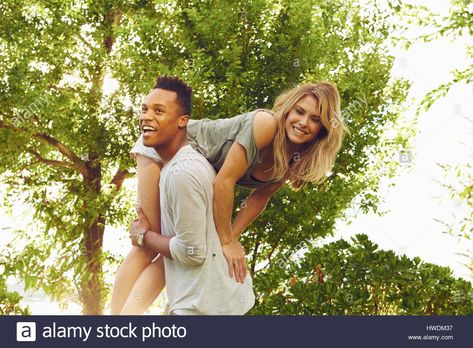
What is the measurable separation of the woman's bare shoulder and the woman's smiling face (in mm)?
69

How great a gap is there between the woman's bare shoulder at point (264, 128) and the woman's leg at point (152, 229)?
482 millimetres

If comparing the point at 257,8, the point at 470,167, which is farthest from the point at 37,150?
the point at 470,167

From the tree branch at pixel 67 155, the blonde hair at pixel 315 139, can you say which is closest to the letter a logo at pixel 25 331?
the blonde hair at pixel 315 139

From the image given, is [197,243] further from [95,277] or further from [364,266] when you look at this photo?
[95,277]

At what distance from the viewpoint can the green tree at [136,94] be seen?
801cm

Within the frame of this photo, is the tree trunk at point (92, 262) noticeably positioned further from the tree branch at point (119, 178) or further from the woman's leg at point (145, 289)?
the woman's leg at point (145, 289)


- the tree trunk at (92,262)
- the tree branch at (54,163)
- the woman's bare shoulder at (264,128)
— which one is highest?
the tree branch at (54,163)

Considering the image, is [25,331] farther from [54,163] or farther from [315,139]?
[54,163]

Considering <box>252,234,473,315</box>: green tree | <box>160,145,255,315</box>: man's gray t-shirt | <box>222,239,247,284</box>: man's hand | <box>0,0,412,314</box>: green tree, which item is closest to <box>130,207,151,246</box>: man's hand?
<box>160,145,255,315</box>: man's gray t-shirt

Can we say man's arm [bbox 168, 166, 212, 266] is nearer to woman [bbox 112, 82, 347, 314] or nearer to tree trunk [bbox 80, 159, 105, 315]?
woman [bbox 112, 82, 347, 314]

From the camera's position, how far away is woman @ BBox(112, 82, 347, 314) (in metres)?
3.11

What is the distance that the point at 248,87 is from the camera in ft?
26.1

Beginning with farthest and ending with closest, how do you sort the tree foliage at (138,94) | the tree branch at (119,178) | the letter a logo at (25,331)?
1. the tree branch at (119,178)
2. the tree foliage at (138,94)
3. the letter a logo at (25,331)

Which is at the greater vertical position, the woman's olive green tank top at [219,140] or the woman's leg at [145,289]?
the woman's olive green tank top at [219,140]
